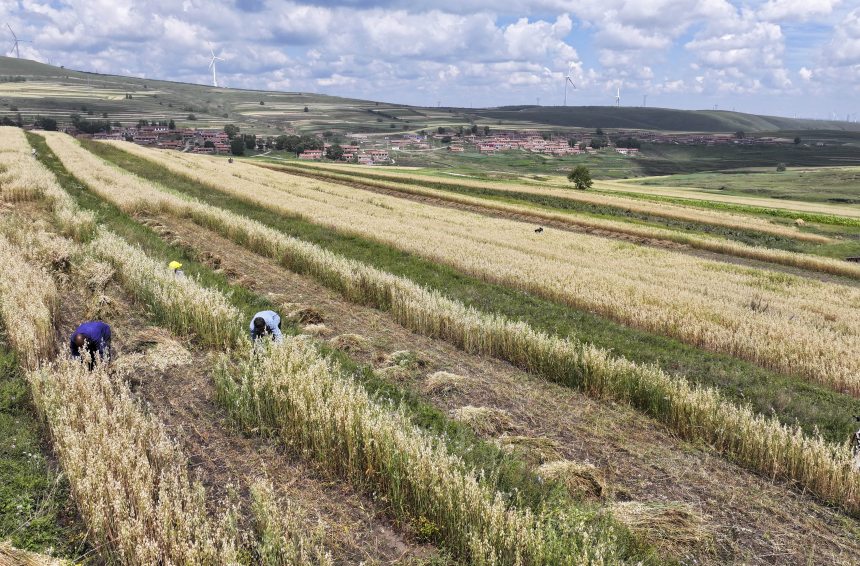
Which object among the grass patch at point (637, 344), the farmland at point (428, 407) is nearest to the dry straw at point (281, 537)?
the farmland at point (428, 407)

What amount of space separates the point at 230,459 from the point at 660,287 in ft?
60.1

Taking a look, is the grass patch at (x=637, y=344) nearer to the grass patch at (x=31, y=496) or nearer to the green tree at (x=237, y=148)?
the grass patch at (x=31, y=496)

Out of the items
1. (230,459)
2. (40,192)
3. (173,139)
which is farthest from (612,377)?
(173,139)

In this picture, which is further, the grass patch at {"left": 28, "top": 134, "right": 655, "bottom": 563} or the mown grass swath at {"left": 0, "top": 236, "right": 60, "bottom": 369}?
the mown grass swath at {"left": 0, "top": 236, "right": 60, "bottom": 369}

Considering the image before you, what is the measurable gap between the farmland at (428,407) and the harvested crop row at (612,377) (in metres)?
0.05

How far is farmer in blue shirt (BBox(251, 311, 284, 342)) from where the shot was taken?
440 inches

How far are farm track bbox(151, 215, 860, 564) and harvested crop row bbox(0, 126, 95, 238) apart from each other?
14.4 metres

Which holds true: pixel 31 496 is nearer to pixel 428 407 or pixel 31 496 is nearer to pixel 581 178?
pixel 428 407

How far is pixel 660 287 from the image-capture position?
837 inches

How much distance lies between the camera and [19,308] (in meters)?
11.5

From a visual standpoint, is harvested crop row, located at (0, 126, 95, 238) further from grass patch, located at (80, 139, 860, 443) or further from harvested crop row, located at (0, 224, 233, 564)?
harvested crop row, located at (0, 224, 233, 564)

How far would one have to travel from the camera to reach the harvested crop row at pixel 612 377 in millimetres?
8445

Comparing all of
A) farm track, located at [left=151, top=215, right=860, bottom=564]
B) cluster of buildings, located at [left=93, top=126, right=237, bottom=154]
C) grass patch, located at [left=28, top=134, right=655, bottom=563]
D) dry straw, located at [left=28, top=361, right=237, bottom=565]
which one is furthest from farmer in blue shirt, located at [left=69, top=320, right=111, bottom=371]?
cluster of buildings, located at [left=93, top=126, right=237, bottom=154]

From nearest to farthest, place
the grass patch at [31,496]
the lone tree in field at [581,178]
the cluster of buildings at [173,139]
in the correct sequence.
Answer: the grass patch at [31,496] < the lone tree in field at [581,178] < the cluster of buildings at [173,139]
